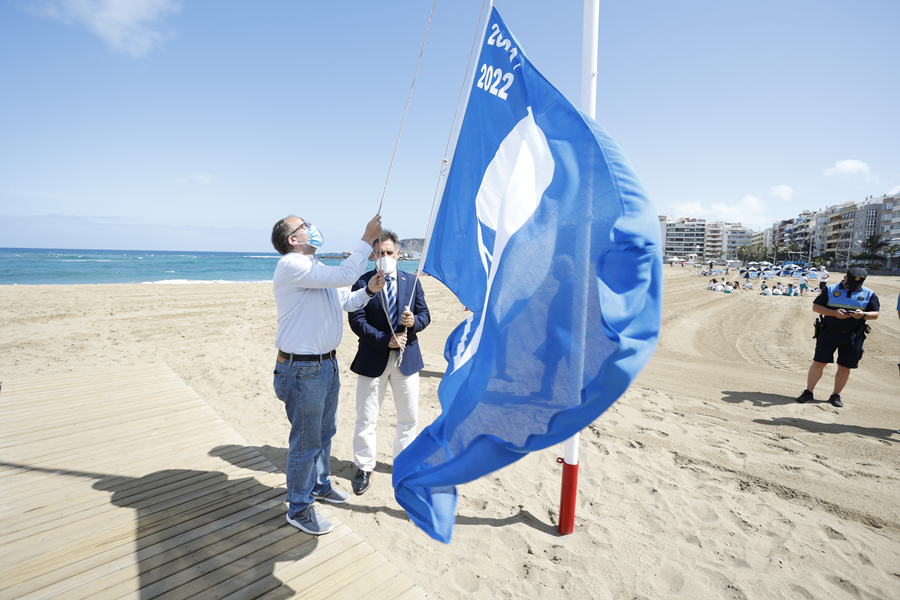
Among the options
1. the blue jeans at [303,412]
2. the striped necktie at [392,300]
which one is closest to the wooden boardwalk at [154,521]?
the blue jeans at [303,412]

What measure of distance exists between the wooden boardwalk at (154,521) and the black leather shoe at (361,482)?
0.50 meters

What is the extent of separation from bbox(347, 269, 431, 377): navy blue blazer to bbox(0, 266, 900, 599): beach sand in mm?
1053

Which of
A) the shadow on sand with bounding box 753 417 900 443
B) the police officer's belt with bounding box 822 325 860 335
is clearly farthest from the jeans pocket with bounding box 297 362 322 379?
the police officer's belt with bounding box 822 325 860 335

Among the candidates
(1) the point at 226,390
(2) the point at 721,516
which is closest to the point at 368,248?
(2) the point at 721,516

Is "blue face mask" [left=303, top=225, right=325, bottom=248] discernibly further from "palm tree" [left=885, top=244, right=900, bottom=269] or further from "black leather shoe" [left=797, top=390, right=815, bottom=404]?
"palm tree" [left=885, top=244, right=900, bottom=269]

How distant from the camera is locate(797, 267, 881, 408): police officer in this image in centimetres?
520

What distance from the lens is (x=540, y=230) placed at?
1846 millimetres

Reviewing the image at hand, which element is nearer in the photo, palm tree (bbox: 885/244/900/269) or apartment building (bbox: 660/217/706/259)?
palm tree (bbox: 885/244/900/269)

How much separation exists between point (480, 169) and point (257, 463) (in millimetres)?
2953

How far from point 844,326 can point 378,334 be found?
19.6 feet

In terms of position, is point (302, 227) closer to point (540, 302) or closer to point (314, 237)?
point (314, 237)

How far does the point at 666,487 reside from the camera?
137 inches

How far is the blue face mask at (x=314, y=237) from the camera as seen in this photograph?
104 inches

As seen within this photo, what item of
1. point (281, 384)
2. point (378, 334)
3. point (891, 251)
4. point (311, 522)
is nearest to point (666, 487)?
point (378, 334)
